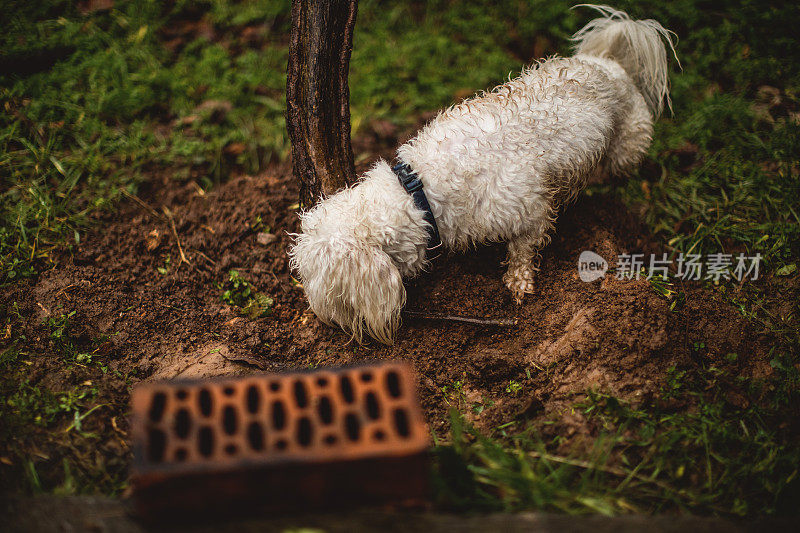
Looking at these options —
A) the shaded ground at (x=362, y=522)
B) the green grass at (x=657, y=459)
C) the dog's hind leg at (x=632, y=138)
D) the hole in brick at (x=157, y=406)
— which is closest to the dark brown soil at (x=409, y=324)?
the green grass at (x=657, y=459)

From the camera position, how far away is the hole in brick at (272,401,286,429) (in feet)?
5.29

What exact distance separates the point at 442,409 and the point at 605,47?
2726mm

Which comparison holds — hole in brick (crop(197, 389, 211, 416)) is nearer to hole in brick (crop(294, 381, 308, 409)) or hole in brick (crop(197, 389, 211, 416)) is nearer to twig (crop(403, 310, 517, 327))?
hole in brick (crop(294, 381, 308, 409))

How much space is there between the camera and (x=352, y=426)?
164 cm

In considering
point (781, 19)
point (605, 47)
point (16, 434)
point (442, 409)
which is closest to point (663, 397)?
point (442, 409)

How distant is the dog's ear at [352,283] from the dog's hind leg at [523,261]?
0.82 m

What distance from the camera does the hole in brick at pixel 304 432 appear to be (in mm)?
1514

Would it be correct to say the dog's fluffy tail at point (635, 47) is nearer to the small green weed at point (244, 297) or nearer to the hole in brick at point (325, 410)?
the small green weed at point (244, 297)

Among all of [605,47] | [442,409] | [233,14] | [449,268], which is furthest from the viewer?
[233,14]

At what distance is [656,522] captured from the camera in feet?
5.11

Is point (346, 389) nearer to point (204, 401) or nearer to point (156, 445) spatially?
point (204, 401)

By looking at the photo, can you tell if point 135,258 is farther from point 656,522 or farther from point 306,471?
point 656,522

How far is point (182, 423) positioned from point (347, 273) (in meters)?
1.05

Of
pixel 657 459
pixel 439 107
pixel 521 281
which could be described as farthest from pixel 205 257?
pixel 657 459
